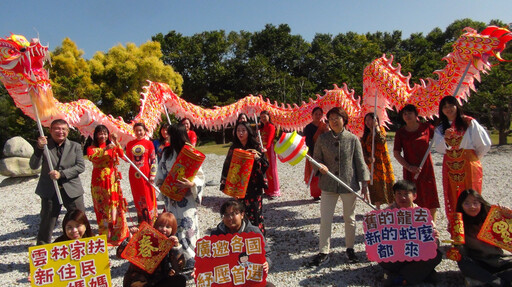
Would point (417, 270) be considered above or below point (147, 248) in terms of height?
below

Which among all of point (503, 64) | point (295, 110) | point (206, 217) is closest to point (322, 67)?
point (503, 64)

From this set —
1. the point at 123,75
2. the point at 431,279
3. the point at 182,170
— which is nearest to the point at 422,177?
the point at 431,279

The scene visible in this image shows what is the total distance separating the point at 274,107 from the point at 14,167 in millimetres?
7701

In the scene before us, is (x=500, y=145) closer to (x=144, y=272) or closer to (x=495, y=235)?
(x=495, y=235)

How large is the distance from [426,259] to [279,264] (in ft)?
4.75

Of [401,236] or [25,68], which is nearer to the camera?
[401,236]

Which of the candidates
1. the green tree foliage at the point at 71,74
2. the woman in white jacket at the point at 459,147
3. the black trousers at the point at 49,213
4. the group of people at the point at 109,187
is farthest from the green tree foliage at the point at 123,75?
the woman in white jacket at the point at 459,147

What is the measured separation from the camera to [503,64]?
465 inches

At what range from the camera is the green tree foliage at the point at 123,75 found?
16969mm

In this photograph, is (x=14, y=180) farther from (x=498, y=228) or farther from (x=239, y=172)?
(x=498, y=228)

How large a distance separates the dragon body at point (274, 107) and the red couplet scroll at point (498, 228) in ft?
4.85

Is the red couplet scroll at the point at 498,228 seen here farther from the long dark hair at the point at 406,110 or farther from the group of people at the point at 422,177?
the long dark hair at the point at 406,110

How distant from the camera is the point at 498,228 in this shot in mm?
2549

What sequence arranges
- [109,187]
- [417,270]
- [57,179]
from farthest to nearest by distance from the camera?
[109,187], [57,179], [417,270]
